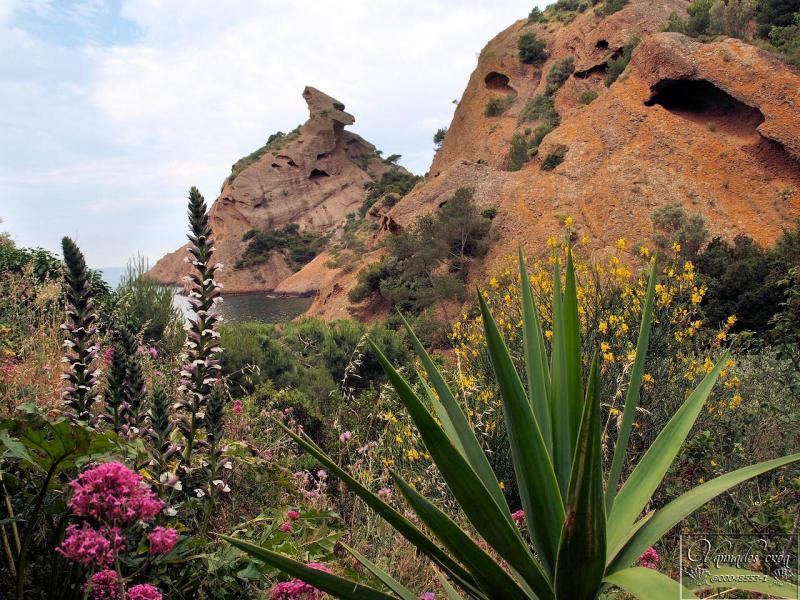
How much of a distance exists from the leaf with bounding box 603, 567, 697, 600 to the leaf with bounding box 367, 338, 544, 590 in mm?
265

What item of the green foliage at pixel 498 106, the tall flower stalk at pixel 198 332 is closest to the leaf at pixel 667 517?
the tall flower stalk at pixel 198 332

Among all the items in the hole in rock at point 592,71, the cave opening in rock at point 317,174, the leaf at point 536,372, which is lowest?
the leaf at point 536,372

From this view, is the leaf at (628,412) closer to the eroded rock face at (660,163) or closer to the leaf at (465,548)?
the leaf at (465,548)

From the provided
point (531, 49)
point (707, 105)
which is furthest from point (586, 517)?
point (531, 49)

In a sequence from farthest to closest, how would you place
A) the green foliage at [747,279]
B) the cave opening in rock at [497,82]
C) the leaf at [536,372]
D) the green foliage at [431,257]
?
1. the cave opening in rock at [497,82]
2. the green foliage at [431,257]
3. the green foliage at [747,279]
4. the leaf at [536,372]

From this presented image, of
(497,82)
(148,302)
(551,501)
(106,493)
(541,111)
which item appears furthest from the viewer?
(497,82)

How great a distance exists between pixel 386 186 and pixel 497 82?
2136 centimetres

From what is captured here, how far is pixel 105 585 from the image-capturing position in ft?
4.99

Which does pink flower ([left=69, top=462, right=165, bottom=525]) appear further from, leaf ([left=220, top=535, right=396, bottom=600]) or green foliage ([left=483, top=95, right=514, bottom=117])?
green foliage ([left=483, top=95, right=514, bottom=117])

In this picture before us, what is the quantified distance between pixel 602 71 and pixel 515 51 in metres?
11.3

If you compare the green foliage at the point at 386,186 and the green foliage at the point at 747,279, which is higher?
the green foliage at the point at 386,186

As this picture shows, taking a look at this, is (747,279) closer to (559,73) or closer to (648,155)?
(648,155)

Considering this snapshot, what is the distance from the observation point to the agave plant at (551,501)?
4.13ft

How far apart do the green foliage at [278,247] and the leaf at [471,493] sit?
182 feet
